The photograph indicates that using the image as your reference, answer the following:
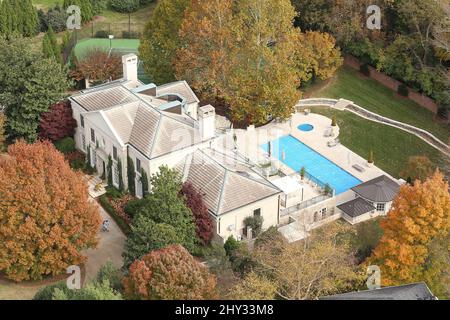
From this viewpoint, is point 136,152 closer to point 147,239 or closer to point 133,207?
point 133,207

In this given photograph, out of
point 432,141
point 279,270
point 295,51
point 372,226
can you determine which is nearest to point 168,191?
point 279,270

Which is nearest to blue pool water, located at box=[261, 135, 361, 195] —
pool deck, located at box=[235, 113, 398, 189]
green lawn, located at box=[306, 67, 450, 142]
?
pool deck, located at box=[235, 113, 398, 189]

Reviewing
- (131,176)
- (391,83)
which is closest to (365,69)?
(391,83)

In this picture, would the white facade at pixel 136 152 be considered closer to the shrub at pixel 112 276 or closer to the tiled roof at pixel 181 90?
the tiled roof at pixel 181 90

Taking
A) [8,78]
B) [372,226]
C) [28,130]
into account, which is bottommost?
[372,226]

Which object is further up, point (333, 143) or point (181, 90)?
point (181, 90)
